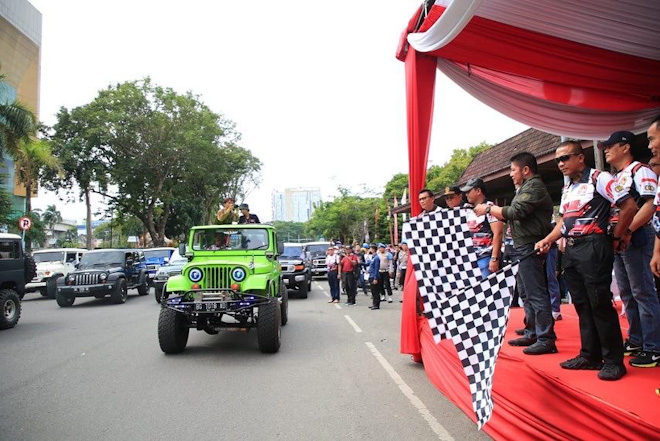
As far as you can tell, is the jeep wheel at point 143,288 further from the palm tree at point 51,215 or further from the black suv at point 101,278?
the palm tree at point 51,215

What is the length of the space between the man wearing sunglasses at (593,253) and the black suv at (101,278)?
521 inches

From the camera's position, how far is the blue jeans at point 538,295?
3936 mm

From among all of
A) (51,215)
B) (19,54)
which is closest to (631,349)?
(19,54)

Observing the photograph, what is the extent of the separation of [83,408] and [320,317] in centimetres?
656

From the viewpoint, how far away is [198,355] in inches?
267

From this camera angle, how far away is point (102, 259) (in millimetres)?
15172

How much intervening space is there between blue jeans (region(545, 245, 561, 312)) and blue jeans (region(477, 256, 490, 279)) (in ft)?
3.49

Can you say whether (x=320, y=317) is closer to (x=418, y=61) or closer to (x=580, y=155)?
(x=418, y=61)

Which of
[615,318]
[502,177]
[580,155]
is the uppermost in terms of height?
[502,177]

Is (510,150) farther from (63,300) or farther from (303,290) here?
(63,300)

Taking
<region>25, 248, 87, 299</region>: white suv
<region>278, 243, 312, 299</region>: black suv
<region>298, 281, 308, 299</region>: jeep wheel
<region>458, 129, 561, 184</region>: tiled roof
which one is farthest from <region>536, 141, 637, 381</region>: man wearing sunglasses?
<region>25, 248, 87, 299</region>: white suv

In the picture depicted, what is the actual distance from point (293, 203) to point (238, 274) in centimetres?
12050

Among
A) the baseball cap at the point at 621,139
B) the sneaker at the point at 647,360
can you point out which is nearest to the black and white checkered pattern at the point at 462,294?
the sneaker at the point at 647,360

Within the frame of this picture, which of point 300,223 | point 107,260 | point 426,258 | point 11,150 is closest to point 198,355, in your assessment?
point 426,258
